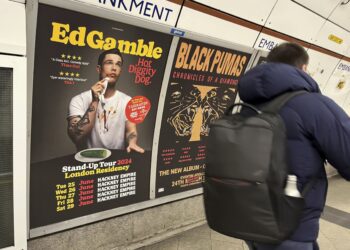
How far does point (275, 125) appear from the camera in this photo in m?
1.65

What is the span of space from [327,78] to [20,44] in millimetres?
5697

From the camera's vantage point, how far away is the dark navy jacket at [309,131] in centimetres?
160

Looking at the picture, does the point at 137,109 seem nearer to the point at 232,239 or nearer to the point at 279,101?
the point at 279,101

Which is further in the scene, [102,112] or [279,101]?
[102,112]

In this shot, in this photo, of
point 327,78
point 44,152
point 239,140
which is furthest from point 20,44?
point 327,78

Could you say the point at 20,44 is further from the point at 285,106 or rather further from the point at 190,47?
the point at 190,47

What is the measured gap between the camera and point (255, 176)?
163 centimetres

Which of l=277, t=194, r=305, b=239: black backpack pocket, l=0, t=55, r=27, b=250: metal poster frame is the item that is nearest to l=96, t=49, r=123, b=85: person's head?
l=0, t=55, r=27, b=250: metal poster frame

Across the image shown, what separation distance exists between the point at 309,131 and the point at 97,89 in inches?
74.9

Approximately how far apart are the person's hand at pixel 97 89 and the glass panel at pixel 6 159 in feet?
3.04

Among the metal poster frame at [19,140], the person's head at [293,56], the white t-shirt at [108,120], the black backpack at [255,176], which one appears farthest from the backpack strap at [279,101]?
the white t-shirt at [108,120]

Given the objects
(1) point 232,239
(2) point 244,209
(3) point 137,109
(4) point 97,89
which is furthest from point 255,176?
(1) point 232,239

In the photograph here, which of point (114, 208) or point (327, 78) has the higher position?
point (327, 78)

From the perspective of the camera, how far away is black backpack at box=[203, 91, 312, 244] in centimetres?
163
